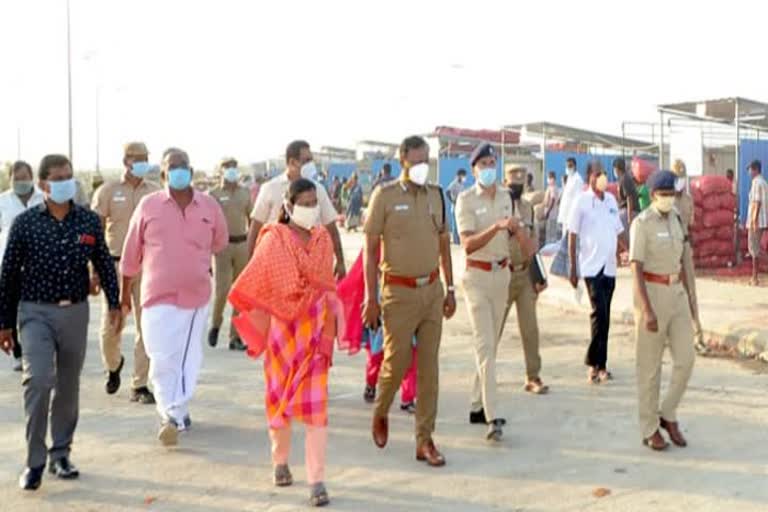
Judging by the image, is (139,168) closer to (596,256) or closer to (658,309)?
(596,256)

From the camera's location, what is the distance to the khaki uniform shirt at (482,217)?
666 cm

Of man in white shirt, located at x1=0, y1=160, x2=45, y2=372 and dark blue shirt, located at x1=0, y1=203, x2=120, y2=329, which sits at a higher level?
man in white shirt, located at x1=0, y1=160, x2=45, y2=372

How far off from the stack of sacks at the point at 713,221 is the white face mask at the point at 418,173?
39.7ft

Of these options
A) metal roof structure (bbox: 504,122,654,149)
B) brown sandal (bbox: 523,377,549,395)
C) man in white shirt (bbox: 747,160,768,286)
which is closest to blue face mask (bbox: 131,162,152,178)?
brown sandal (bbox: 523,377,549,395)

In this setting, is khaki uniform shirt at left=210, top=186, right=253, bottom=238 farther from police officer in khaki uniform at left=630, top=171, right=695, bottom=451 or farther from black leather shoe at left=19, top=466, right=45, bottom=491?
police officer in khaki uniform at left=630, top=171, right=695, bottom=451

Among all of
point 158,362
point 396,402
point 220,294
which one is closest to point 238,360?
point 220,294

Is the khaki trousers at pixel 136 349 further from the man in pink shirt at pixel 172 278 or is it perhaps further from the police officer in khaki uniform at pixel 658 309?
the police officer in khaki uniform at pixel 658 309

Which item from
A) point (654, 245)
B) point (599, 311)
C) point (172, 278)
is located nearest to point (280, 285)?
point (172, 278)

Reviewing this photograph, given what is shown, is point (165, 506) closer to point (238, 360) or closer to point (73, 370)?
point (73, 370)

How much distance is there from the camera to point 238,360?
375 inches

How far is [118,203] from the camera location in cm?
804

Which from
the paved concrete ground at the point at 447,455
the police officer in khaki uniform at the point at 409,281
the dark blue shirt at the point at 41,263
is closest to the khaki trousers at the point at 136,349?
the paved concrete ground at the point at 447,455

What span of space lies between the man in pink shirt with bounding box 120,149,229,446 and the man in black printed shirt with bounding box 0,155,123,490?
2.32ft

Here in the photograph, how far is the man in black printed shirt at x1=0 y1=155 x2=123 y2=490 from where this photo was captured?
5559mm
